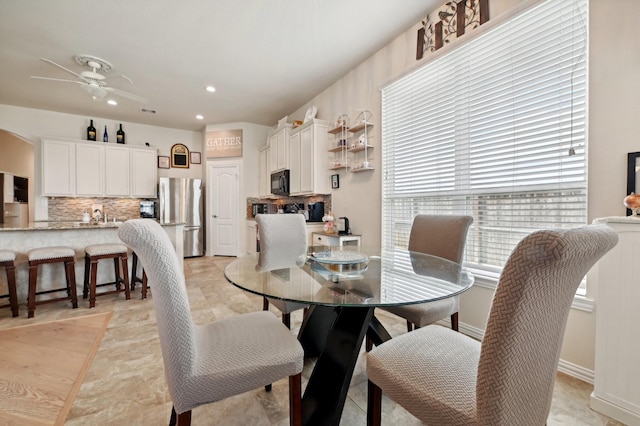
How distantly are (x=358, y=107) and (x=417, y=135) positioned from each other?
1.05 meters

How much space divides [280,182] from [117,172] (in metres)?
3.38

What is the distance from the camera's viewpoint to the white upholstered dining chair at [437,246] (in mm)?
1574

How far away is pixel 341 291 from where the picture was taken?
120 centimetres

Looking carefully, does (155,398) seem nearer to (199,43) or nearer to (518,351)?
(518,351)

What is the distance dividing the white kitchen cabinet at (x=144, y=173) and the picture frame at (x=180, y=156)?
0.43 m

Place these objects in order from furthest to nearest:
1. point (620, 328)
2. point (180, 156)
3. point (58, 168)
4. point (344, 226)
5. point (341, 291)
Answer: point (180, 156) < point (58, 168) < point (344, 226) < point (620, 328) < point (341, 291)

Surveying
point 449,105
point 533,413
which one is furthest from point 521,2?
point 533,413

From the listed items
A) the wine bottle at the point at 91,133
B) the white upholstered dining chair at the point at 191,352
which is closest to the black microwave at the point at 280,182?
the wine bottle at the point at 91,133

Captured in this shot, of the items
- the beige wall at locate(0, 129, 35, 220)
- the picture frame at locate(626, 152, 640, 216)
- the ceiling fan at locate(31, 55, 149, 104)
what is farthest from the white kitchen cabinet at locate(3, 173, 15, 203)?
the picture frame at locate(626, 152, 640, 216)

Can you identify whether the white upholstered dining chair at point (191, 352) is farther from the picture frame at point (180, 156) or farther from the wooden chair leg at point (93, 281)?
the picture frame at point (180, 156)

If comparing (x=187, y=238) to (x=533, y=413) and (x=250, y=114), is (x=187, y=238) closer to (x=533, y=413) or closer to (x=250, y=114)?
(x=250, y=114)

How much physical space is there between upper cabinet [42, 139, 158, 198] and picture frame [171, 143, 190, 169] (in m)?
0.44

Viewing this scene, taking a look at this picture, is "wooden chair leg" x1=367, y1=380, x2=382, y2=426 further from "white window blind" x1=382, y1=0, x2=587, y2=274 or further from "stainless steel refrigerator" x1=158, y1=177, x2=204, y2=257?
"stainless steel refrigerator" x1=158, y1=177, x2=204, y2=257

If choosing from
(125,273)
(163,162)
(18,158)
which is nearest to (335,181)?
(125,273)
